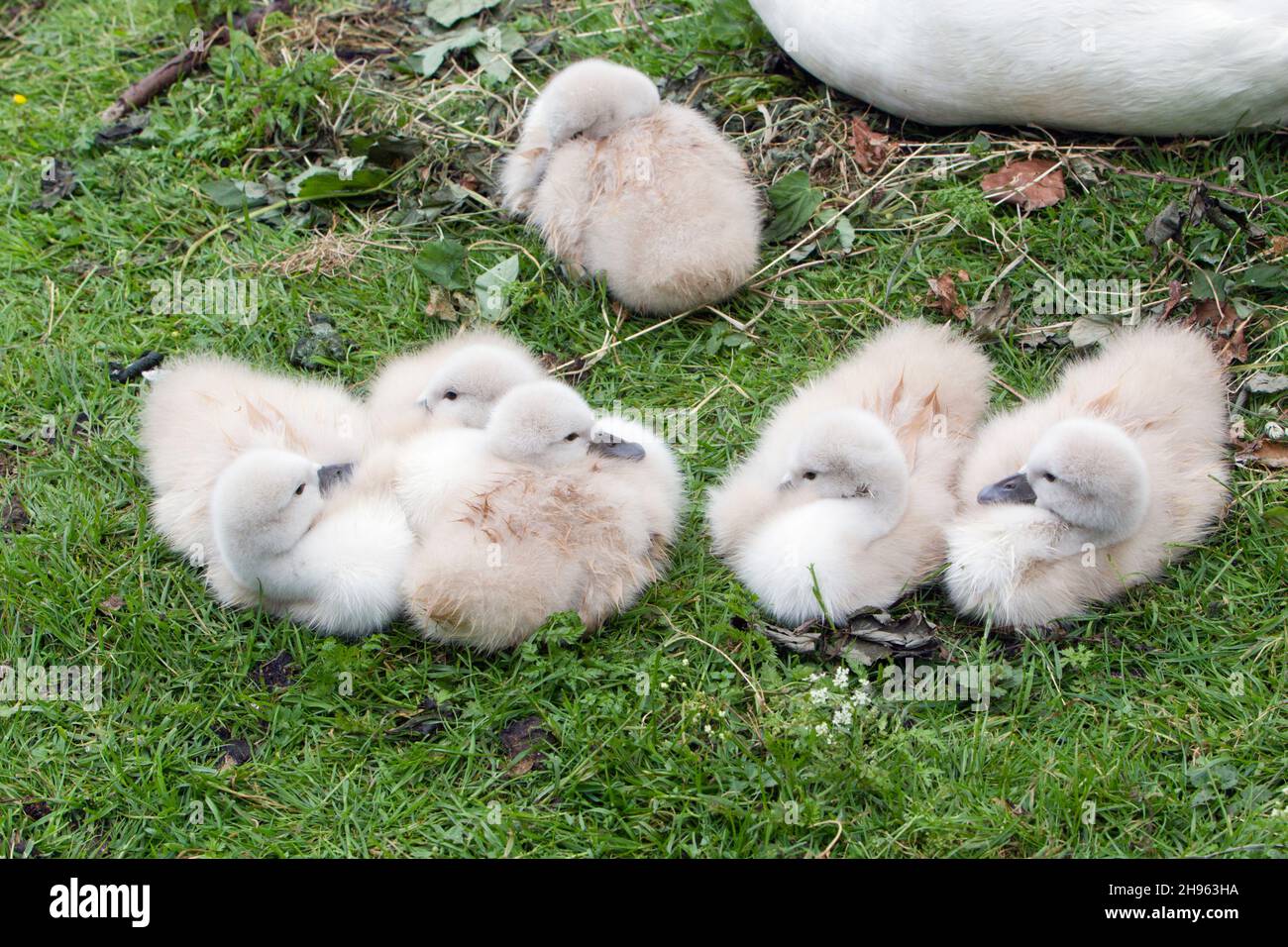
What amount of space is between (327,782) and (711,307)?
2170 millimetres

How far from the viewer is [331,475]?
3641 millimetres

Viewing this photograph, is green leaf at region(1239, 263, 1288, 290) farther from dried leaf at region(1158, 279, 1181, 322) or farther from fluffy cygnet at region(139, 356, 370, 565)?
fluffy cygnet at region(139, 356, 370, 565)

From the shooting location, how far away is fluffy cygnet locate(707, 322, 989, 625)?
3383 mm

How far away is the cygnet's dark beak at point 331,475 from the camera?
3609 mm

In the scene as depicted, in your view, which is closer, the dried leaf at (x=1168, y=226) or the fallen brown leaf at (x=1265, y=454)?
the fallen brown leaf at (x=1265, y=454)

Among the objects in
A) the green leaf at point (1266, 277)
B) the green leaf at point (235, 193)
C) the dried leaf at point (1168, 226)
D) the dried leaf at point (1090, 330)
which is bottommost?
the dried leaf at point (1090, 330)

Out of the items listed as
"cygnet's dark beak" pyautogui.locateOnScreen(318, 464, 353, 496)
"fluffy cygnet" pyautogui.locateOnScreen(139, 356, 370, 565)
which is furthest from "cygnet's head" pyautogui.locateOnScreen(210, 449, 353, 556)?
"fluffy cygnet" pyautogui.locateOnScreen(139, 356, 370, 565)

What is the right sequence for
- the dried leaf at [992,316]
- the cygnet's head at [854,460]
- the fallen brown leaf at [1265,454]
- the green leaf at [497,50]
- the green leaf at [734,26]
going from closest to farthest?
1. the cygnet's head at [854,460]
2. the fallen brown leaf at [1265,454]
3. the dried leaf at [992,316]
4. the green leaf at [734,26]
5. the green leaf at [497,50]

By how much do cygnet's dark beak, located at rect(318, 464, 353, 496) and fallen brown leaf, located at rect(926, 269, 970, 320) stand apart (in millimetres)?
2124

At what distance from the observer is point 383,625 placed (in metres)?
3.49

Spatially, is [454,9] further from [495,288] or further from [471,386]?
[471,386]

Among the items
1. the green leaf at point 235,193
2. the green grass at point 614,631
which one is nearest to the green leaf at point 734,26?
the green grass at point 614,631

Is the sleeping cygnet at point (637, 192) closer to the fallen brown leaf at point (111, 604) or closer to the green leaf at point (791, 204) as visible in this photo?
the green leaf at point (791, 204)

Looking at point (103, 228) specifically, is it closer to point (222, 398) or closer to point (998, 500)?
point (222, 398)
